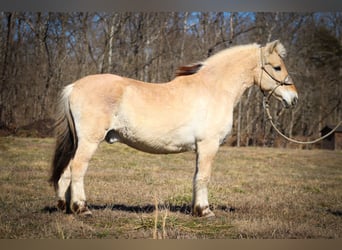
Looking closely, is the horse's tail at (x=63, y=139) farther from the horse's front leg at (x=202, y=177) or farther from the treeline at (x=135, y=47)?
the treeline at (x=135, y=47)

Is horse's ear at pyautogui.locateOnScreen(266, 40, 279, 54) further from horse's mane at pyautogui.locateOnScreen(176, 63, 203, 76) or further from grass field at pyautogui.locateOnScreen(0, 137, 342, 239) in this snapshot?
grass field at pyautogui.locateOnScreen(0, 137, 342, 239)

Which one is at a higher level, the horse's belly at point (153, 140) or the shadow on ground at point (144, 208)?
the horse's belly at point (153, 140)

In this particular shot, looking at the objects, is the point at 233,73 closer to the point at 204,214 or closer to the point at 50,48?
the point at 204,214

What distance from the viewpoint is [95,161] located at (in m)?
7.24

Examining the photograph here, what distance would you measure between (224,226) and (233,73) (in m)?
1.72

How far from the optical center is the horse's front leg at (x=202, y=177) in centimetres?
419

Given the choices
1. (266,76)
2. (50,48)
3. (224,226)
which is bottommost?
(224,226)

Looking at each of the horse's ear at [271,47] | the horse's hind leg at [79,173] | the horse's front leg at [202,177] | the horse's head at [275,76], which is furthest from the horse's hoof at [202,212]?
the horse's ear at [271,47]

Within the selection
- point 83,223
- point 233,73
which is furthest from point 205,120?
point 83,223

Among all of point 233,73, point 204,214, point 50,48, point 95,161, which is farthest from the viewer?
point 95,161

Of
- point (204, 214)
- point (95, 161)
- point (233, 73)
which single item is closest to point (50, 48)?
point (95, 161)
